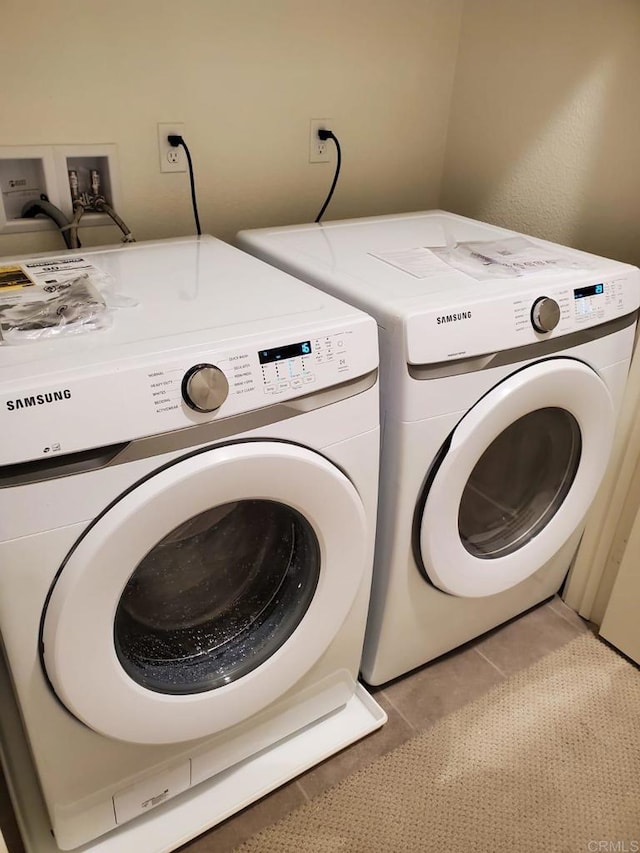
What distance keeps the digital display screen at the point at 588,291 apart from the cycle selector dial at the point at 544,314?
61 millimetres

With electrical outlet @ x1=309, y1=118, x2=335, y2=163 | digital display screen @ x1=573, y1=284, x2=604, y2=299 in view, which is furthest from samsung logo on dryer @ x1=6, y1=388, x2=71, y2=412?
electrical outlet @ x1=309, y1=118, x2=335, y2=163

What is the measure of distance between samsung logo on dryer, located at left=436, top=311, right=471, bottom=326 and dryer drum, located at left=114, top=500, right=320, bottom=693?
14.1 inches

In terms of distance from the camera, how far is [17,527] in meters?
0.75

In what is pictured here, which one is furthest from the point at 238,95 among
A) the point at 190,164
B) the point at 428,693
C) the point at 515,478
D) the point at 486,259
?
the point at 428,693

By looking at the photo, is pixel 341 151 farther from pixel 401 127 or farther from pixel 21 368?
pixel 21 368

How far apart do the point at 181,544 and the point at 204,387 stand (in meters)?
0.29

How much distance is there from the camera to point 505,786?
122 cm

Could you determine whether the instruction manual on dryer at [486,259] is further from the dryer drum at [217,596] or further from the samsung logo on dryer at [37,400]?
the samsung logo on dryer at [37,400]

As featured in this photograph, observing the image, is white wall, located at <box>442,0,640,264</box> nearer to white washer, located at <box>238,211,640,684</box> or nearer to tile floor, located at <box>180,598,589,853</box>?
white washer, located at <box>238,211,640,684</box>

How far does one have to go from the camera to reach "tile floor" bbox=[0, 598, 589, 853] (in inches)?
44.8

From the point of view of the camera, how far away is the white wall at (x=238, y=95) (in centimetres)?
120

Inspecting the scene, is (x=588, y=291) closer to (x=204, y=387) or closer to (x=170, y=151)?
(x=204, y=387)

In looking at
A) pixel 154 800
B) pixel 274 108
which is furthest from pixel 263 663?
pixel 274 108

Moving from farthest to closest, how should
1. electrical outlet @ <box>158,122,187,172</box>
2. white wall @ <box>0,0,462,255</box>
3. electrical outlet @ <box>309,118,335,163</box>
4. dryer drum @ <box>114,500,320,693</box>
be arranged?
electrical outlet @ <box>309,118,335,163</box> → electrical outlet @ <box>158,122,187,172</box> → white wall @ <box>0,0,462,255</box> → dryer drum @ <box>114,500,320,693</box>
